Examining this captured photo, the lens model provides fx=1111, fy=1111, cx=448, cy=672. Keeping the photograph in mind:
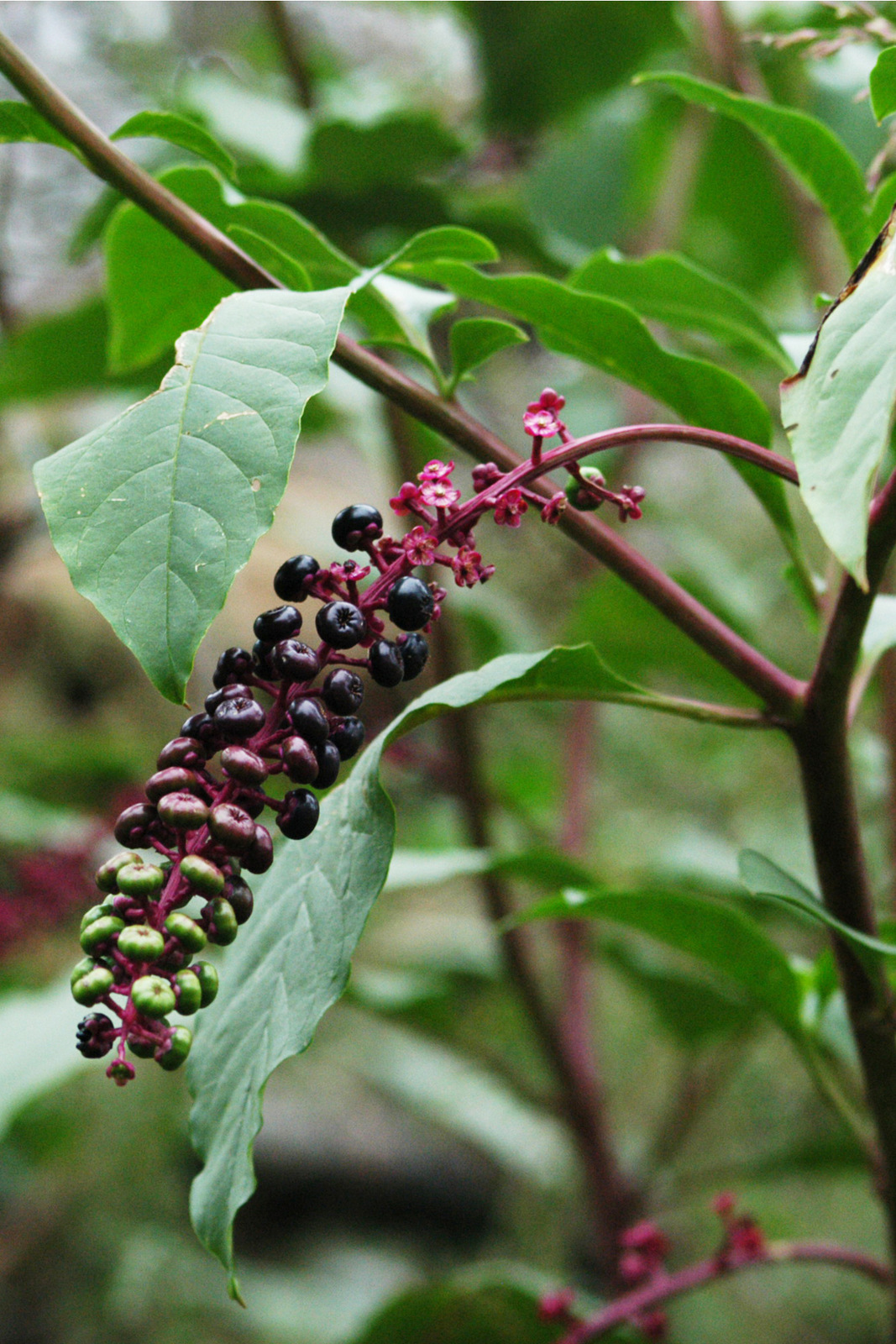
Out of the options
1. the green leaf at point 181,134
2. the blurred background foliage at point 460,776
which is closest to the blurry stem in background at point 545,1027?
the blurred background foliage at point 460,776

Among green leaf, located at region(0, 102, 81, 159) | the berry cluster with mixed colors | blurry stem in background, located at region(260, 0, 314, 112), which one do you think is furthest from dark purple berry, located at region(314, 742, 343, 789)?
blurry stem in background, located at region(260, 0, 314, 112)

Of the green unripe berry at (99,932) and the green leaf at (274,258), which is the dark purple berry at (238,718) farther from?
the green leaf at (274,258)

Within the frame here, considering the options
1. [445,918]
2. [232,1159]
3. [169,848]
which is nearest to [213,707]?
[169,848]

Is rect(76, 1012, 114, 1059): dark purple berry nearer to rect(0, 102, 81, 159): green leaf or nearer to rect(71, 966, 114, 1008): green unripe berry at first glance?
rect(71, 966, 114, 1008): green unripe berry

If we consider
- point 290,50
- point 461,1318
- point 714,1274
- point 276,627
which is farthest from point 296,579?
point 290,50

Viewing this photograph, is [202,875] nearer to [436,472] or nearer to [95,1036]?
[95,1036]
